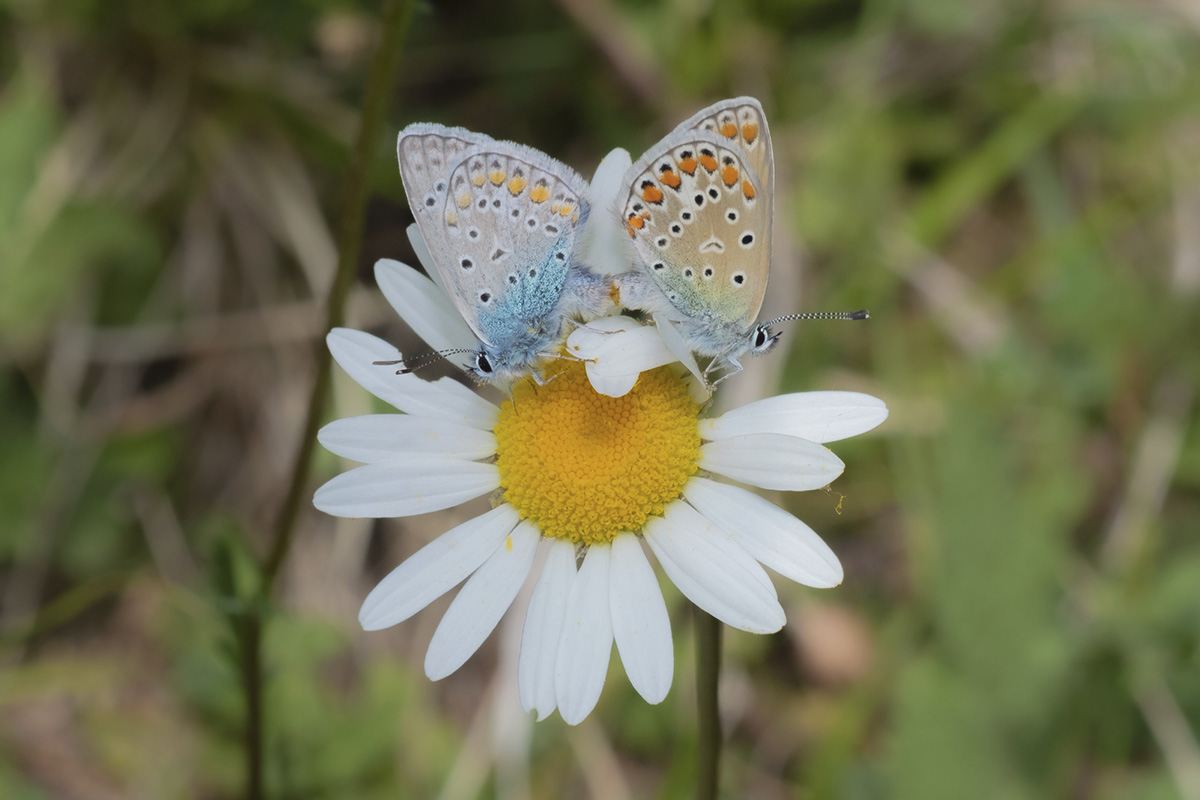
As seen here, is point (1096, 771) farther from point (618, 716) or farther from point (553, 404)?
point (553, 404)

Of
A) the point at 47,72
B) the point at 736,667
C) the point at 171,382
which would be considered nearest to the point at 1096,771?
the point at 736,667

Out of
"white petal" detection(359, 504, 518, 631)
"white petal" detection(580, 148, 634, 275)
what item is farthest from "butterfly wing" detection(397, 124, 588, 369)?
"white petal" detection(359, 504, 518, 631)

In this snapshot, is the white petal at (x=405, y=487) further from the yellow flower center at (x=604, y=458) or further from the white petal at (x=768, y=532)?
the white petal at (x=768, y=532)

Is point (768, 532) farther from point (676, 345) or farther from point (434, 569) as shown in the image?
point (434, 569)

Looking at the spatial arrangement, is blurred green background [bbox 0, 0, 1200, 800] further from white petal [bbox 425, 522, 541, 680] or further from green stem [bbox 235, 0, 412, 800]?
white petal [bbox 425, 522, 541, 680]

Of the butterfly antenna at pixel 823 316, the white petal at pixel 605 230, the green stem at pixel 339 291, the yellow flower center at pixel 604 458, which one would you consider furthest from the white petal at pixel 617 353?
the green stem at pixel 339 291
